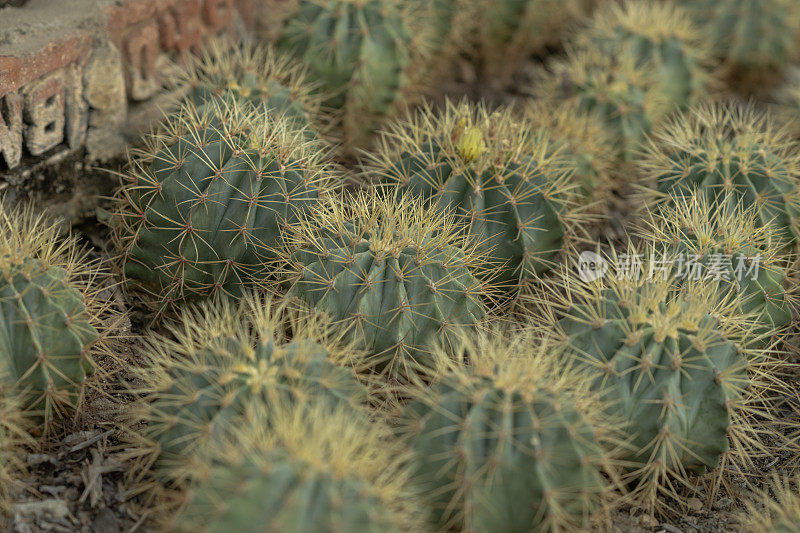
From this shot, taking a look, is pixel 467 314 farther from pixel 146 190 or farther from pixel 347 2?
pixel 347 2

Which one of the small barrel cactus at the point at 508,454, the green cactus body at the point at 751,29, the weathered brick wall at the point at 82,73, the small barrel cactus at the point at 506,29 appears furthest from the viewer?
the green cactus body at the point at 751,29

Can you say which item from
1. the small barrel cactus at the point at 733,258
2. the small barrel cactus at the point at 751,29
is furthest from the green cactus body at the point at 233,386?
the small barrel cactus at the point at 751,29

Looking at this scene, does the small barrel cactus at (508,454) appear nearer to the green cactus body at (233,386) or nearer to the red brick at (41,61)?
the green cactus body at (233,386)

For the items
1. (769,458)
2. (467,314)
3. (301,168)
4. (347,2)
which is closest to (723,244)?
(769,458)

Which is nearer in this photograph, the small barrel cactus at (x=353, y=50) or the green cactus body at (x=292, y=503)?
the green cactus body at (x=292, y=503)

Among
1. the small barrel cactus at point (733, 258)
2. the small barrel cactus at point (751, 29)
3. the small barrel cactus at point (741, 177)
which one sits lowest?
the small barrel cactus at point (733, 258)

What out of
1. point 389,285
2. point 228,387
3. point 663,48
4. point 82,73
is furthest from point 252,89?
point 663,48

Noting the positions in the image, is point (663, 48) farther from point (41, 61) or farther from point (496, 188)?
point (41, 61)
